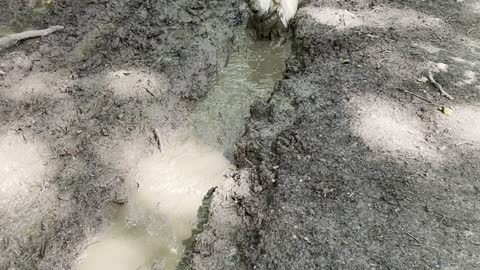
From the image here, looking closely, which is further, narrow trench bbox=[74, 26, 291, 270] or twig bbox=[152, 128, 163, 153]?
twig bbox=[152, 128, 163, 153]

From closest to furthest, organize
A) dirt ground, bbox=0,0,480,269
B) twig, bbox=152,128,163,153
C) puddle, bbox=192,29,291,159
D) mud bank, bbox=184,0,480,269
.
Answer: mud bank, bbox=184,0,480,269
dirt ground, bbox=0,0,480,269
twig, bbox=152,128,163,153
puddle, bbox=192,29,291,159

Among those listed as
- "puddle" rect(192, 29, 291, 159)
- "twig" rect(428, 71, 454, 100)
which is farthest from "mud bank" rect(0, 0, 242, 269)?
"twig" rect(428, 71, 454, 100)

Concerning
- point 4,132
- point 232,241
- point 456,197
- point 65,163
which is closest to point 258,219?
point 232,241

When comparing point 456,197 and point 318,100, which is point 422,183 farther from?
point 318,100

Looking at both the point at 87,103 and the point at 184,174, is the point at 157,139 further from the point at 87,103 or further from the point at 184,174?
the point at 87,103

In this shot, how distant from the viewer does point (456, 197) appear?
11.3 feet

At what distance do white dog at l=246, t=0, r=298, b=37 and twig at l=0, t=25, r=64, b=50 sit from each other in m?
2.29

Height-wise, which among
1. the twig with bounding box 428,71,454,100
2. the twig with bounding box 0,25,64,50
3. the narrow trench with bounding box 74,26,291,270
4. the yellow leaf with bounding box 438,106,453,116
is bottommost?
the narrow trench with bounding box 74,26,291,270

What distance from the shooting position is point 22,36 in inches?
207

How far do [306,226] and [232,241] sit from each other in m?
0.55

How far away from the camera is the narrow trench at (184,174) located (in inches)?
138

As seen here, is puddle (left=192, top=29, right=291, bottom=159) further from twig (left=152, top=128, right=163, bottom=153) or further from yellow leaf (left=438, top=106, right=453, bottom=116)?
yellow leaf (left=438, top=106, right=453, bottom=116)

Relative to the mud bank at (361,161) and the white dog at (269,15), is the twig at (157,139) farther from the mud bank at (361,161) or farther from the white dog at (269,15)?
the white dog at (269,15)

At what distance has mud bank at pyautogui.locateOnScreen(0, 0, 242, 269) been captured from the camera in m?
3.60
